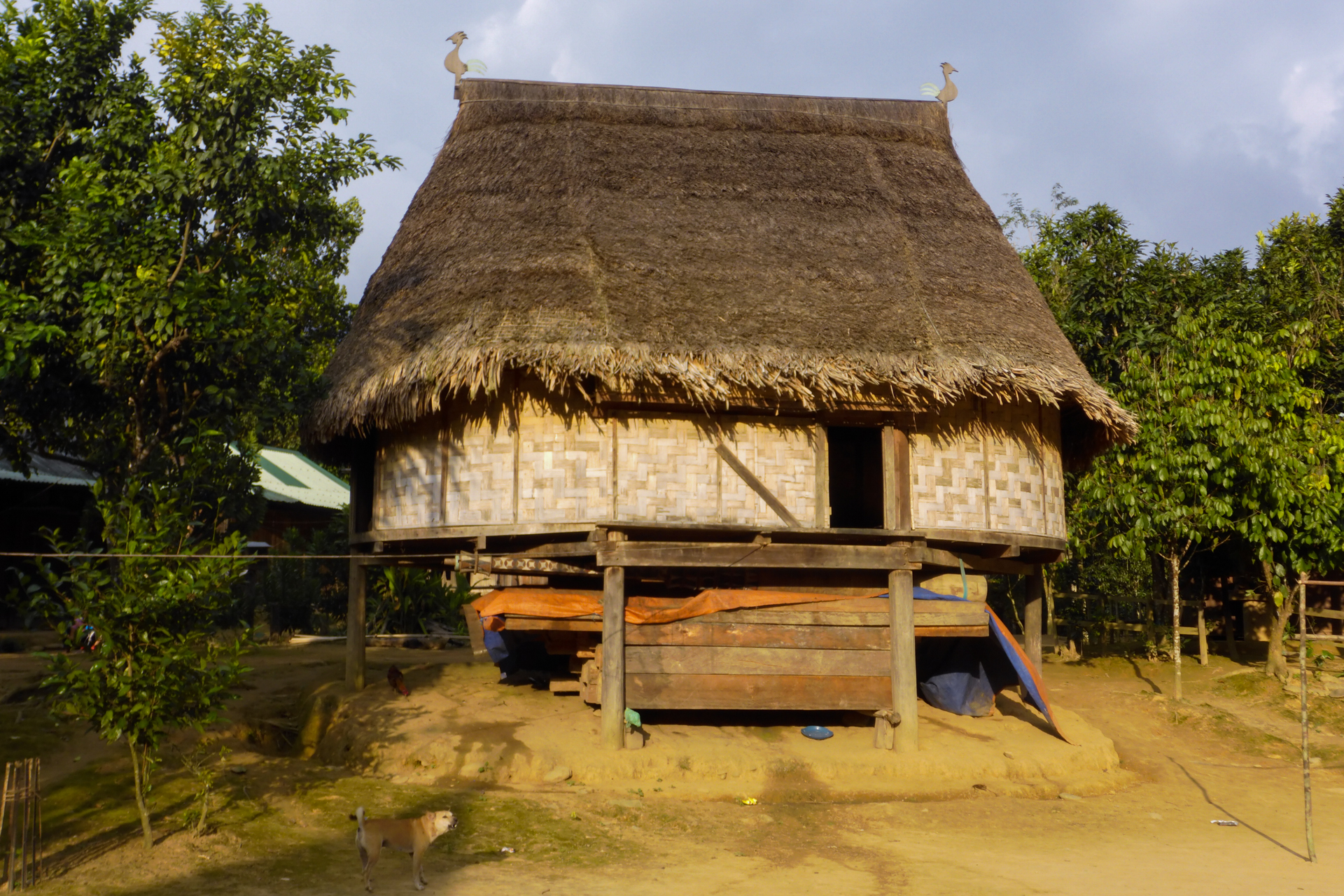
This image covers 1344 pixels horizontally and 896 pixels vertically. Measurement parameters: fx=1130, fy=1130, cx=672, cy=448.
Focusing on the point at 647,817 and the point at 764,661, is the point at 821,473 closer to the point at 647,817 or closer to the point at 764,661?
the point at 764,661

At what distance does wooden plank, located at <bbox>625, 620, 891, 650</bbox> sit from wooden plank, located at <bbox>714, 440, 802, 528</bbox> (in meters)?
1.13

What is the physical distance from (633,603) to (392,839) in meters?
4.34

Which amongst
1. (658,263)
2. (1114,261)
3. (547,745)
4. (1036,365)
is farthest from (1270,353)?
(547,745)

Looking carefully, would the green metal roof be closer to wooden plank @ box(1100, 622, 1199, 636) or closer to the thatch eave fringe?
the thatch eave fringe

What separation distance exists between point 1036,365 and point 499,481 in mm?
5346

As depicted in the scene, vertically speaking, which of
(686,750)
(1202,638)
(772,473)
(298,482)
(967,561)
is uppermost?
(298,482)

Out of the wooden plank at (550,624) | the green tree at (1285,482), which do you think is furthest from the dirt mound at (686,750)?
the green tree at (1285,482)

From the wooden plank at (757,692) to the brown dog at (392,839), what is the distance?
378cm

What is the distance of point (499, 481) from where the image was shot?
10852 millimetres

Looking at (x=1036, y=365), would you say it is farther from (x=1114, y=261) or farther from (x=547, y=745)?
(x=1114, y=261)

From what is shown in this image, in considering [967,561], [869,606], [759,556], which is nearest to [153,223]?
[759,556]

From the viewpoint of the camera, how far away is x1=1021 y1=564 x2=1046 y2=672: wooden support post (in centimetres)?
1332

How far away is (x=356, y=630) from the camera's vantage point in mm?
12445

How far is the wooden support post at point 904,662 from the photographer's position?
10.9 metres
